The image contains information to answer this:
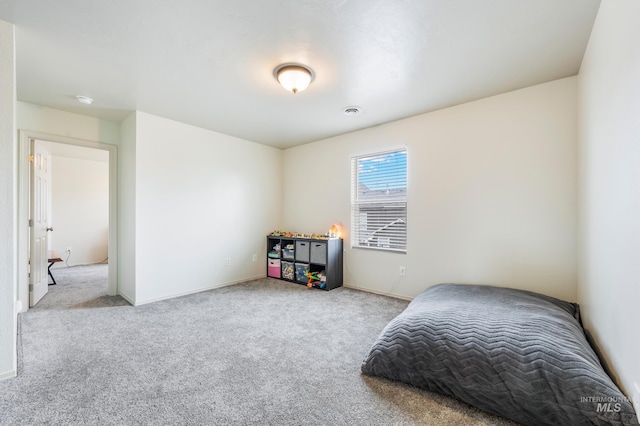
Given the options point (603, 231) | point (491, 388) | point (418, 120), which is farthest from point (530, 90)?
point (491, 388)

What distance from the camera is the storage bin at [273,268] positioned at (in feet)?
15.8

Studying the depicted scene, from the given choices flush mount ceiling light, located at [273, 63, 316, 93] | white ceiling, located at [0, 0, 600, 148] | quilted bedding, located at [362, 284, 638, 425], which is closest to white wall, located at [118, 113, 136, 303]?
white ceiling, located at [0, 0, 600, 148]

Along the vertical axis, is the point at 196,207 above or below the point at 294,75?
below

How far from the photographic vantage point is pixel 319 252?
4184 mm

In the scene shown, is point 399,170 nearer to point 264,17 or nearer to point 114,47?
point 264,17

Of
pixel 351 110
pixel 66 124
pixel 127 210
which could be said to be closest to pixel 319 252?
pixel 351 110

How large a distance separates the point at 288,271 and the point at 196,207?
1.76 m

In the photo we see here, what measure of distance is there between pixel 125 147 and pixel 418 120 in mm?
3865

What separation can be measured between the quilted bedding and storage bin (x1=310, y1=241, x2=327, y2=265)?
6.62ft

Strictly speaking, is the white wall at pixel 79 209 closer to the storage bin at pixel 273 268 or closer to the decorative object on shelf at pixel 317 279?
the storage bin at pixel 273 268

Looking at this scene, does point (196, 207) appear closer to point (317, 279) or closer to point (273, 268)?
point (273, 268)

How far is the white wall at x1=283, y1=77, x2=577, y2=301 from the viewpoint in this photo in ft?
8.55

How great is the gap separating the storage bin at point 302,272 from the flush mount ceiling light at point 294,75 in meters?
2.72

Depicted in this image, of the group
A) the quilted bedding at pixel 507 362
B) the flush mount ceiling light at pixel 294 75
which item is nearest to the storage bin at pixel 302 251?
the quilted bedding at pixel 507 362
